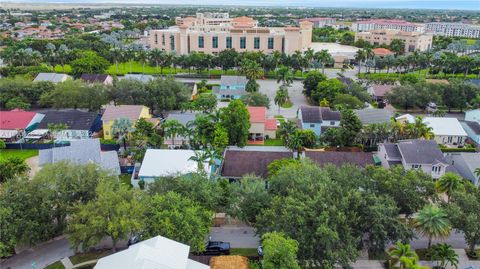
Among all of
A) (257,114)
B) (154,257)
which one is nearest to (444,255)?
(154,257)

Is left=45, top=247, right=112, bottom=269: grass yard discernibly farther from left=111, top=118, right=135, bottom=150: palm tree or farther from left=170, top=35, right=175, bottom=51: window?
left=170, top=35, right=175, bottom=51: window

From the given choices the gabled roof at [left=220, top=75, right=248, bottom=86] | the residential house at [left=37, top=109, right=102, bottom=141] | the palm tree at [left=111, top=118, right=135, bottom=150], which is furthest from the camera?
the gabled roof at [left=220, top=75, right=248, bottom=86]

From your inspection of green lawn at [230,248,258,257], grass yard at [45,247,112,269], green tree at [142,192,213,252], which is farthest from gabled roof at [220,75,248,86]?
grass yard at [45,247,112,269]

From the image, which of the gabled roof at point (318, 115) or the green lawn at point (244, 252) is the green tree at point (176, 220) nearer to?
the green lawn at point (244, 252)

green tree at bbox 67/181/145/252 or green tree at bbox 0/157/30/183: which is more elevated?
green tree at bbox 67/181/145/252

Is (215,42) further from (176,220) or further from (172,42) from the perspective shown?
(176,220)

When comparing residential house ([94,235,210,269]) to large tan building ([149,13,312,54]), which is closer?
residential house ([94,235,210,269])

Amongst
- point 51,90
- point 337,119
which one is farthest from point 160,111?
point 337,119

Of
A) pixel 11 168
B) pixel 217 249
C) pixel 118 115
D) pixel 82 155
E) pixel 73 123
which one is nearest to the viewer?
pixel 217 249

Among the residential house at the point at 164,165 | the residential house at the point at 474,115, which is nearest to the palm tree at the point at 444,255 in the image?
the residential house at the point at 164,165
